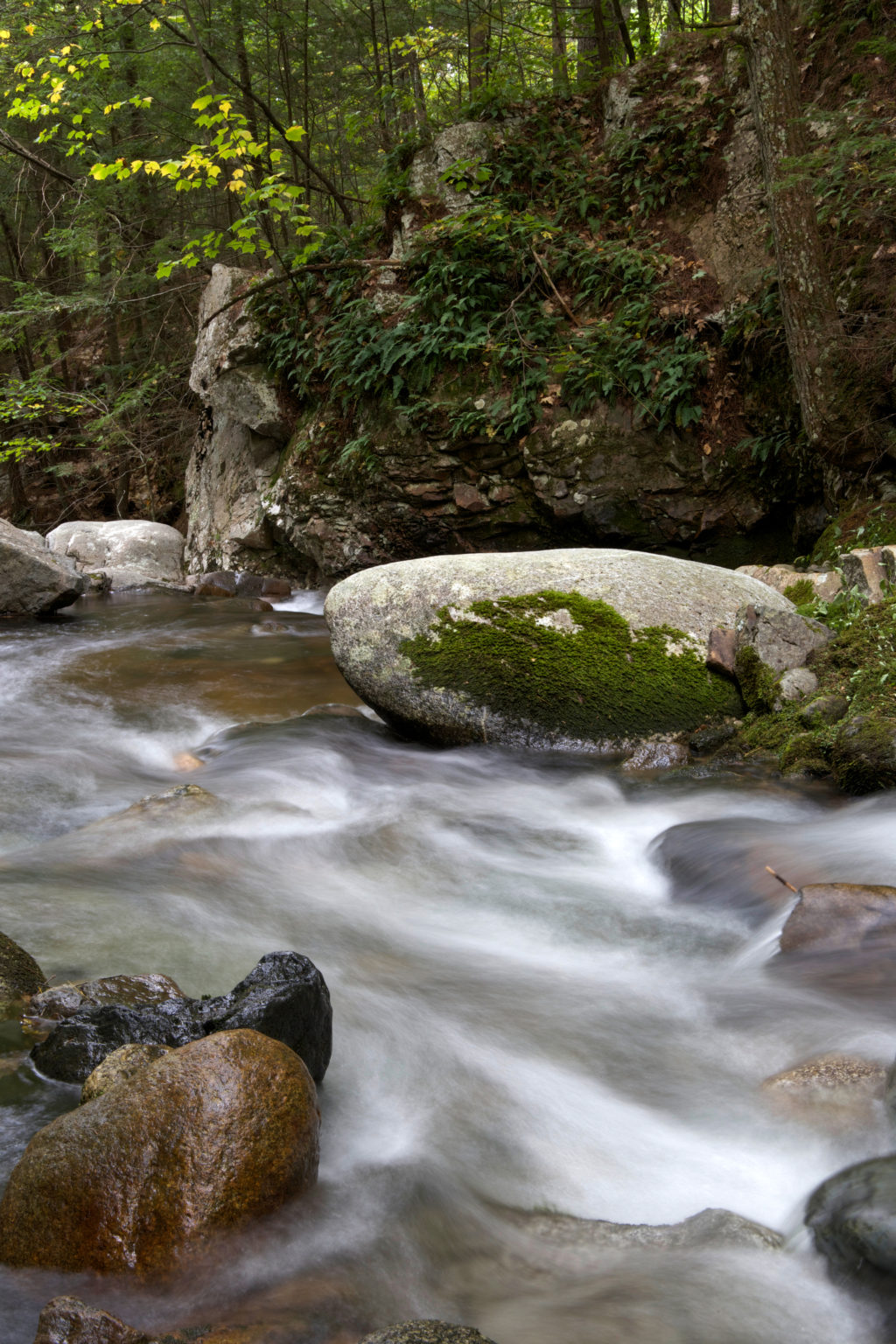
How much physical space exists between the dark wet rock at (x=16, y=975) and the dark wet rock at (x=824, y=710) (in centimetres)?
452

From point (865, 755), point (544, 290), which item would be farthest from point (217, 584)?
Result: point (865, 755)

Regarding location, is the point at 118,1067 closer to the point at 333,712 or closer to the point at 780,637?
the point at 780,637

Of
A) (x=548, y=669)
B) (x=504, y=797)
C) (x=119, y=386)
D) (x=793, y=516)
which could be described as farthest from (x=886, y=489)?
(x=119, y=386)

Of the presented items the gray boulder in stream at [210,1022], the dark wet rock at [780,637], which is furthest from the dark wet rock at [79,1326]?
the dark wet rock at [780,637]

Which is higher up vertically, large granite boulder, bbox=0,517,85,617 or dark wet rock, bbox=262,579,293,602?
large granite boulder, bbox=0,517,85,617

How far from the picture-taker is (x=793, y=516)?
385 inches

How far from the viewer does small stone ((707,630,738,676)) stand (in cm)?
620

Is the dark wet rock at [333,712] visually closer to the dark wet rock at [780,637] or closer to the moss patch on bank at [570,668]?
the moss patch on bank at [570,668]

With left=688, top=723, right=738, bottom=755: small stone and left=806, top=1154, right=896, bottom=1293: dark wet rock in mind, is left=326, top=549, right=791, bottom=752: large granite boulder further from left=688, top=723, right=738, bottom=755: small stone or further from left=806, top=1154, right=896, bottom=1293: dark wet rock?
left=806, top=1154, right=896, bottom=1293: dark wet rock

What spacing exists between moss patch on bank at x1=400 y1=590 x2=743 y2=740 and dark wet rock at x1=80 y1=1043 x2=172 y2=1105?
405cm

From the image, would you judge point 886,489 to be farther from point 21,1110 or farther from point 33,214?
point 33,214

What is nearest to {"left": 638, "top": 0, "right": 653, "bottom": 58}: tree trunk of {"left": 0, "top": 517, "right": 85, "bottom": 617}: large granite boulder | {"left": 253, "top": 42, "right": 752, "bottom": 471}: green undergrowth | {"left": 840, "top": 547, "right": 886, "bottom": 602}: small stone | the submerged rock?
{"left": 253, "top": 42, "right": 752, "bottom": 471}: green undergrowth

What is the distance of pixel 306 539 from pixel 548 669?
794 centimetres

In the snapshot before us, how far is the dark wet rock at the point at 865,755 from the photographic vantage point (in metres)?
5.05
